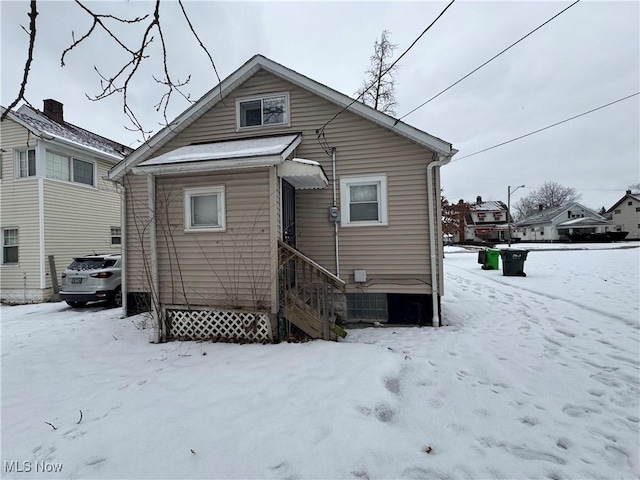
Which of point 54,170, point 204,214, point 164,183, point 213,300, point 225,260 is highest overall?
point 54,170

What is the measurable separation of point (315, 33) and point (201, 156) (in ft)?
13.9

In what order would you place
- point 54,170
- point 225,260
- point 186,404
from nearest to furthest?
point 186,404
point 225,260
point 54,170

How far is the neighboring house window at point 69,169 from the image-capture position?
33.8ft

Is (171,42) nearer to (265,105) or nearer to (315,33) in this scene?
(265,105)

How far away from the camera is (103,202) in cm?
1215

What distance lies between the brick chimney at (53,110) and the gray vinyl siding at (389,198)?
1165 centimetres

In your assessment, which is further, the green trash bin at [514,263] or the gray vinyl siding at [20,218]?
the green trash bin at [514,263]

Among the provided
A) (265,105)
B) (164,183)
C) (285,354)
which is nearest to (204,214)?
(164,183)

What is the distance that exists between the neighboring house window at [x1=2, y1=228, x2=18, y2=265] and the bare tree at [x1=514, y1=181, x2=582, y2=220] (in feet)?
241

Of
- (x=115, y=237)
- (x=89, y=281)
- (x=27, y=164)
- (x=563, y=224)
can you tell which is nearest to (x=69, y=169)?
(x=27, y=164)

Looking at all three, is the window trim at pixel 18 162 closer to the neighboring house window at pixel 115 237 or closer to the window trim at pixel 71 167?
the window trim at pixel 71 167

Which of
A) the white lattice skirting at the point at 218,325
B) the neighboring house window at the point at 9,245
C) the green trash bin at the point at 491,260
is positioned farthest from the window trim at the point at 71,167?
the green trash bin at the point at 491,260

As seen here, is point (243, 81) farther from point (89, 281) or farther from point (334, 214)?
point (89, 281)

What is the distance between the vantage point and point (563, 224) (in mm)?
40031
